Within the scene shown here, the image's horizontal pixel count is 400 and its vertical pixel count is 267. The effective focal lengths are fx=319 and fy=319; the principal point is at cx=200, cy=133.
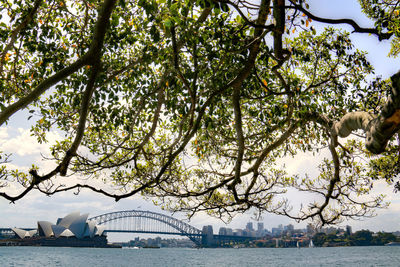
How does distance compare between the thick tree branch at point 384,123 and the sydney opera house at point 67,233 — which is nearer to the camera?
the thick tree branch at point 384,123

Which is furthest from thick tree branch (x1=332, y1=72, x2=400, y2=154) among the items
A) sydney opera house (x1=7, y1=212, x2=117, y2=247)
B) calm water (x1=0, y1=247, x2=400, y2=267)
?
sydney opera house (x1=7, y1=212, x2=117, y2=247)

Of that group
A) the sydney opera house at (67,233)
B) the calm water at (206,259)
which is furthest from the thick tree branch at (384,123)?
the sydney opera house at (67,233)

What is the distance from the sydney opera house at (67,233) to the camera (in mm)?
86938

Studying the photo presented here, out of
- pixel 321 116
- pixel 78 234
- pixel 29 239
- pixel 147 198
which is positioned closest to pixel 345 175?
pixel 321 116

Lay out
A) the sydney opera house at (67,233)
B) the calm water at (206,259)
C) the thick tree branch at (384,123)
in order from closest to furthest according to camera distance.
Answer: the thick tree branch at (384,123), the calm water at (206,259), the sydney opera house at (67,233)

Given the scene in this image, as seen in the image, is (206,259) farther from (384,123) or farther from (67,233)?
(384,123)

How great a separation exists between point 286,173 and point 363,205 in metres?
2.38

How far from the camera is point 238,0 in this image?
4.44 m

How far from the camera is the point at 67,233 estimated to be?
93.5 meters

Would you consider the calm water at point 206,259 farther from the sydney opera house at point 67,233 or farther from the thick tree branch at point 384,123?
the thick tree branch at point 384,123

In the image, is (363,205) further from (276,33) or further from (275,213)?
(276,33)

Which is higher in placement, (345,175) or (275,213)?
(345,175)

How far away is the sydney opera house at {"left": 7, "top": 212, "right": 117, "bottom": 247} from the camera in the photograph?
86.9 m

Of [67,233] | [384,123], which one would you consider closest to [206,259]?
[67,233]
